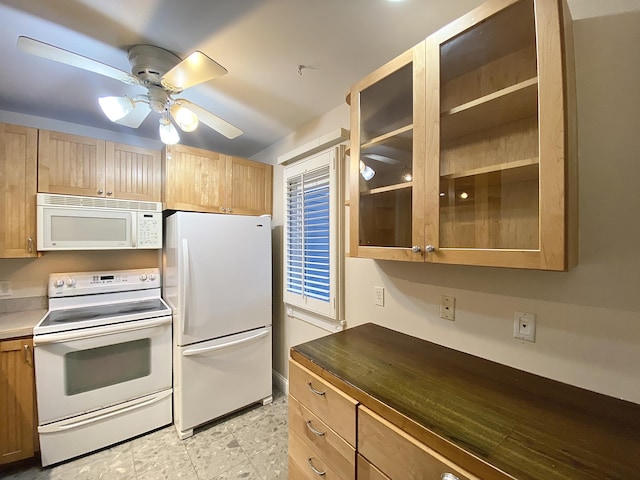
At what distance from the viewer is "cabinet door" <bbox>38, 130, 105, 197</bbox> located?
190cm

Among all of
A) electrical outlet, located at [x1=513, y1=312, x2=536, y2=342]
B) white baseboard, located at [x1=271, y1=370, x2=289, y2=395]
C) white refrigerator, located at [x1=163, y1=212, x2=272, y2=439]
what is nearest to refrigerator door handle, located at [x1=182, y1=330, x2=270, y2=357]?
white refrigerator, located at [x1=163, y1=212, x2=272, y2=439]

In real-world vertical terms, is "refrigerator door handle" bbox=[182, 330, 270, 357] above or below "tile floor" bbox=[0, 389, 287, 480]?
above

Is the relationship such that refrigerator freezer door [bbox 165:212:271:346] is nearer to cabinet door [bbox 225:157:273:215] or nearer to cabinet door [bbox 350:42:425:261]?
cabinet door [bbox 225:157:273:215]

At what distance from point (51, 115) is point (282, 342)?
2.73 metres

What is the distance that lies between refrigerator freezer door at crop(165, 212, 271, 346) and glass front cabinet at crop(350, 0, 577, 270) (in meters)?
1.14

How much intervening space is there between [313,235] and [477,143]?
126 centimetres

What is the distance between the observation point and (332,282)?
1.91m

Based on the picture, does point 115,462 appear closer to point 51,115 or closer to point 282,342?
point 282,342

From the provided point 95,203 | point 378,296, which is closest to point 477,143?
point 378,296

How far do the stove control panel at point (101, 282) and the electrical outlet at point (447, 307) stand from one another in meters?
2.44

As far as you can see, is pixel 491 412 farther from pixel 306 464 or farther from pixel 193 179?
pixel 193 179

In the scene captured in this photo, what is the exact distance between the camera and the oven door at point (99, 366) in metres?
1.65

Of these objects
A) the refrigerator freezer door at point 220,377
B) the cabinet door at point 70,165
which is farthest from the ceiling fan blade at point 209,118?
the refrigerator freezer door at point 220,377

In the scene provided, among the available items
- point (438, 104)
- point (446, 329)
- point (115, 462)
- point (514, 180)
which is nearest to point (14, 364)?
point (115, 462)
